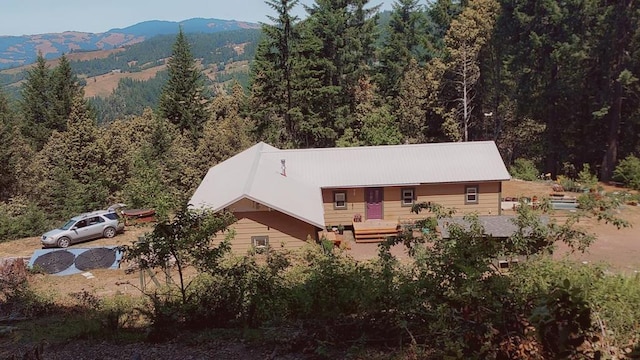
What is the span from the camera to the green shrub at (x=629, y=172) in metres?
26.8

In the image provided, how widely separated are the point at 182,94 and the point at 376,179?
2850cm

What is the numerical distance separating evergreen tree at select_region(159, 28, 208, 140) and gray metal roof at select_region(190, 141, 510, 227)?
21.6 meters

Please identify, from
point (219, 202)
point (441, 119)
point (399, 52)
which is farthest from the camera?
point (399, 52)

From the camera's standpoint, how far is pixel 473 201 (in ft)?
74.6

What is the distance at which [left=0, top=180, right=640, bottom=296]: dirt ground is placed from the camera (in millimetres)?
14922

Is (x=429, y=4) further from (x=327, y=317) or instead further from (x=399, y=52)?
(x=327, y=317)

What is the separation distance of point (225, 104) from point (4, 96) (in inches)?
830

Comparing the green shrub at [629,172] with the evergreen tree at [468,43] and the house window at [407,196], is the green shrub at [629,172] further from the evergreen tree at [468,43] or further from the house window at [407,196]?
the house window at [407,196]

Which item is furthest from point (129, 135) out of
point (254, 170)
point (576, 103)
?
point (576, 103)

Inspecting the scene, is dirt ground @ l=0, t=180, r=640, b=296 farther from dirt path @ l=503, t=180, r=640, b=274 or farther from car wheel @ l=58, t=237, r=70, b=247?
car wheel @ l=58, t=237, r=70, b=247

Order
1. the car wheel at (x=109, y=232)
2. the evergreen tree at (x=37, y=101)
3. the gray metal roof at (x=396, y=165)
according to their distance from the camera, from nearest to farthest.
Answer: the car wheel at (x=109, y=232)
the gray metal roof at (x=396, y=165)
the evergreen tree at (x=37, y=101)

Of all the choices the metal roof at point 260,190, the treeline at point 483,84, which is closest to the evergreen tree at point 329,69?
the treeline at point 483,84

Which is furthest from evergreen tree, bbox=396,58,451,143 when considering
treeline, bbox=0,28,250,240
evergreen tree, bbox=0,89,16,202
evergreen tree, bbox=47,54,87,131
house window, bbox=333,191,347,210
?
evergreen tree, bbox=47,54,87,131

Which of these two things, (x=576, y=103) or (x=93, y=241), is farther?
(x=576, y=103)
